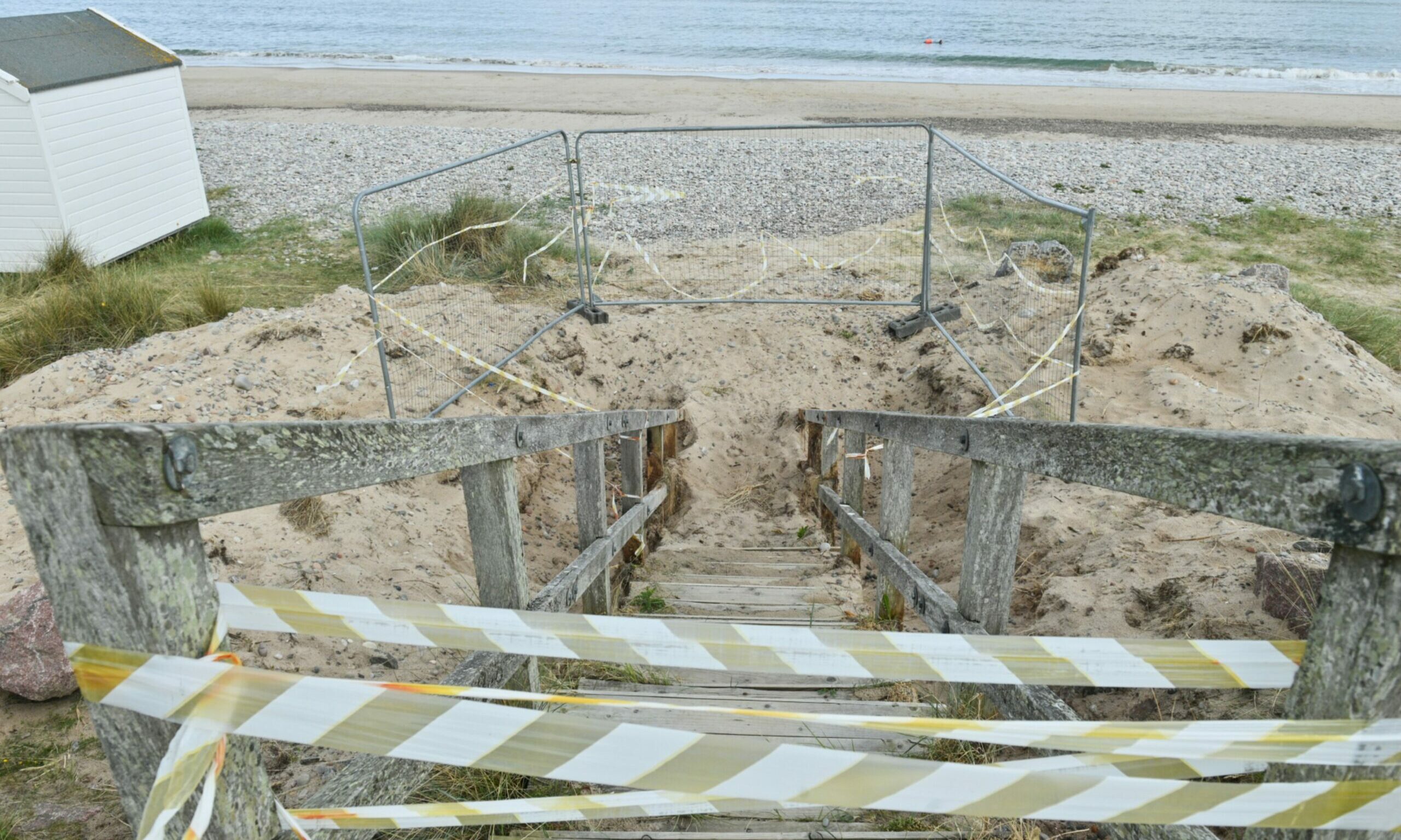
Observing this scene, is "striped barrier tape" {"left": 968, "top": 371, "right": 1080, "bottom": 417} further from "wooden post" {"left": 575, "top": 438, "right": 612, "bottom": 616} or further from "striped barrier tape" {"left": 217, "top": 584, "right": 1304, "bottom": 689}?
"striped barrier tape" {"left": 217, "top": 584, "right": 1304, "bottom": 689}

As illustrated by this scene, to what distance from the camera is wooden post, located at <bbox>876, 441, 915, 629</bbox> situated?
4219mm

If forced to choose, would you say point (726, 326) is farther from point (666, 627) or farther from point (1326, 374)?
point (666, 627)

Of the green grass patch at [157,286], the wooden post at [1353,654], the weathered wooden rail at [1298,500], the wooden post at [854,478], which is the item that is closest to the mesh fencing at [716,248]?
the green grass patch at [157,286]

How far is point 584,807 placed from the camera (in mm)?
1701

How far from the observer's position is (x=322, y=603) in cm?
149

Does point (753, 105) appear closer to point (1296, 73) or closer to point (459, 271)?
point (459, 271)

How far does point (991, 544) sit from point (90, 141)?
37.8ft

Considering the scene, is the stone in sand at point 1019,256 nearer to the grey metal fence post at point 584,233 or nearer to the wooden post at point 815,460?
the wooden post at point 815,460

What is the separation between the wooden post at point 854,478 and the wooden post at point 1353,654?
4165mm

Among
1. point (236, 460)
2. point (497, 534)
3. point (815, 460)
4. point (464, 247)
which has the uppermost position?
point (236, 460)

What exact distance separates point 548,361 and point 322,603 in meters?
6.75

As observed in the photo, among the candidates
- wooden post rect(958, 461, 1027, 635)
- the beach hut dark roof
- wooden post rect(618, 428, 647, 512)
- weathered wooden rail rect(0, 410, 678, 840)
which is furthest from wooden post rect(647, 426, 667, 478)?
the beach hut dark roof

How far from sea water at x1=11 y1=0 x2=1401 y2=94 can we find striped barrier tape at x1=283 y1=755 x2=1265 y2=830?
2889cm

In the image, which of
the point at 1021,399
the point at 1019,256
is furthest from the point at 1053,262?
the point at 1021,399
